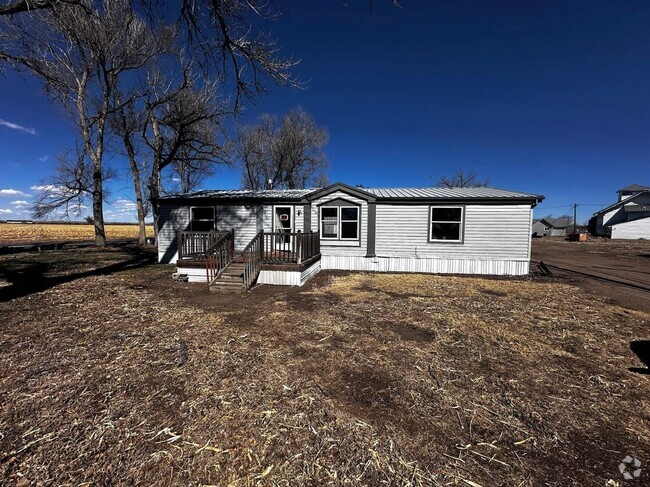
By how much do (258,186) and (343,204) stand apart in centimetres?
2184

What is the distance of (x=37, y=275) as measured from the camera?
926 cm

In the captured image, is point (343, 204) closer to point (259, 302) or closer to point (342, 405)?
point (259, 302)

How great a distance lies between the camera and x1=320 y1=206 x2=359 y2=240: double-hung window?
37.1 ft

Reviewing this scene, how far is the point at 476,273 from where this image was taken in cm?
1077

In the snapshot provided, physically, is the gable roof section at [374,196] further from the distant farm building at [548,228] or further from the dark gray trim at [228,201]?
the distant farm building at [548,228]

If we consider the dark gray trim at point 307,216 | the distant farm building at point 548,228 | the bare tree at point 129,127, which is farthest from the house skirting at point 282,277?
the distant farm building at point 548,228

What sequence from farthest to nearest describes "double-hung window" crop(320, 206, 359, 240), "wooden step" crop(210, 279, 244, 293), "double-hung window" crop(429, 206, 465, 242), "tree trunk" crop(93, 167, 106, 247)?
1. "tree trunk" crop(93, 167, 106, 247)
2. "double-hung window" crop(320, 206, 359, 240)
3. "double-hung window" crop(429, 206, 465, 242)
4. "wooden step" crop(210, 279, 244, 293)

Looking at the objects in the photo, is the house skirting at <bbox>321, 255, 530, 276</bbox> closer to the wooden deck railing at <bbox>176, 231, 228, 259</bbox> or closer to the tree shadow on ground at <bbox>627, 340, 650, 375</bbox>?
the wooden deck railing at <bbox>176, 231, 228, 259</bbox>

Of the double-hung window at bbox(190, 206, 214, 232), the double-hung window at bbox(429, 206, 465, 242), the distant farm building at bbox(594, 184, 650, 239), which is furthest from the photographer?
the distant farm building at bbox(594, 184, 650, 239)

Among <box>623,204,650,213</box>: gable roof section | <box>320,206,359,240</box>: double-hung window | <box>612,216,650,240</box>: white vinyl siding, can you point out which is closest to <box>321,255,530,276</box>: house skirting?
<box>320,206,359,240</box>: double-hung window

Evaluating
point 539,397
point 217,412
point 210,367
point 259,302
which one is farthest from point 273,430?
point 259,302

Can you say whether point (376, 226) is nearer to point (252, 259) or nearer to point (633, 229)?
point (252, 259)

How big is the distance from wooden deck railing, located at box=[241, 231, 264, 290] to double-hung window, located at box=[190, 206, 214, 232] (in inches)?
168

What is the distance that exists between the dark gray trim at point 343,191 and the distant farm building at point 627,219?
40437mm
